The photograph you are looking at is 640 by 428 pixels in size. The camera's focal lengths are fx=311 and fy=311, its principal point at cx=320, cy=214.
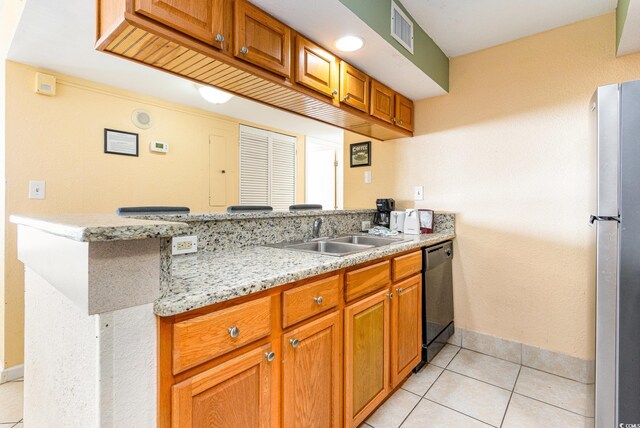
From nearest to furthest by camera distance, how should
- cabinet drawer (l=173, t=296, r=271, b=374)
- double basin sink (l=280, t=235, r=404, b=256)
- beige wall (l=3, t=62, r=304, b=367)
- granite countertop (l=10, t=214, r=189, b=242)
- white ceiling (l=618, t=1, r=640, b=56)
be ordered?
granite countertop (l=10, t=214, r=189, b=242) → cabinet drawer (l=173, t=296, r=271, b=374) → white ceiling (l=618, t=1, r=640, b=56) → double basin sink (l=280, t=235, r=404, b=256) → beige wall (l=3, t=62, r=304, b=367)

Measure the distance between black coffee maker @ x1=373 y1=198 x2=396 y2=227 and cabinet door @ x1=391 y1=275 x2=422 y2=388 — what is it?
84 cm

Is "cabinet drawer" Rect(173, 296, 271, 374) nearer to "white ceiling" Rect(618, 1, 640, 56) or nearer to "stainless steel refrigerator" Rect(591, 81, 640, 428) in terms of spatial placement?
"stainless steel refrigerator" Rect(591, 81, 640, 428)

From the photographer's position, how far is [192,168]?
3.51 meters

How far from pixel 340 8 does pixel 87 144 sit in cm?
244

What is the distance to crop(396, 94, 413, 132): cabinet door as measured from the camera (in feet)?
8.21

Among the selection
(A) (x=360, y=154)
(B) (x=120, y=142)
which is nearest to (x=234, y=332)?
(A) (x=360, y=154)

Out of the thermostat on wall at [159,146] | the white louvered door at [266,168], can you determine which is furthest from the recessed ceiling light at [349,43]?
the white louvered door at [266,168]

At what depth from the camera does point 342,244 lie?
6.50 feet

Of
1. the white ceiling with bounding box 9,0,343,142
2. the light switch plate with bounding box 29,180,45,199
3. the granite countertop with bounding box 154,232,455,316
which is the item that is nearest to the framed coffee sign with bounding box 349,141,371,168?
the white ceiling with bounding box 9,0,343,142

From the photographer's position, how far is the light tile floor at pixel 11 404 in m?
1.68

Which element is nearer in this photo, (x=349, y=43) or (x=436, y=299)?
(x=349, y=43)

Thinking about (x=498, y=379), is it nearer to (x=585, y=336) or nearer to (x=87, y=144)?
(x=585, y=336)

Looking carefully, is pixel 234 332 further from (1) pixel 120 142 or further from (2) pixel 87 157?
(1) pixel 120 142

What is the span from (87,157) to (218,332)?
259cm
